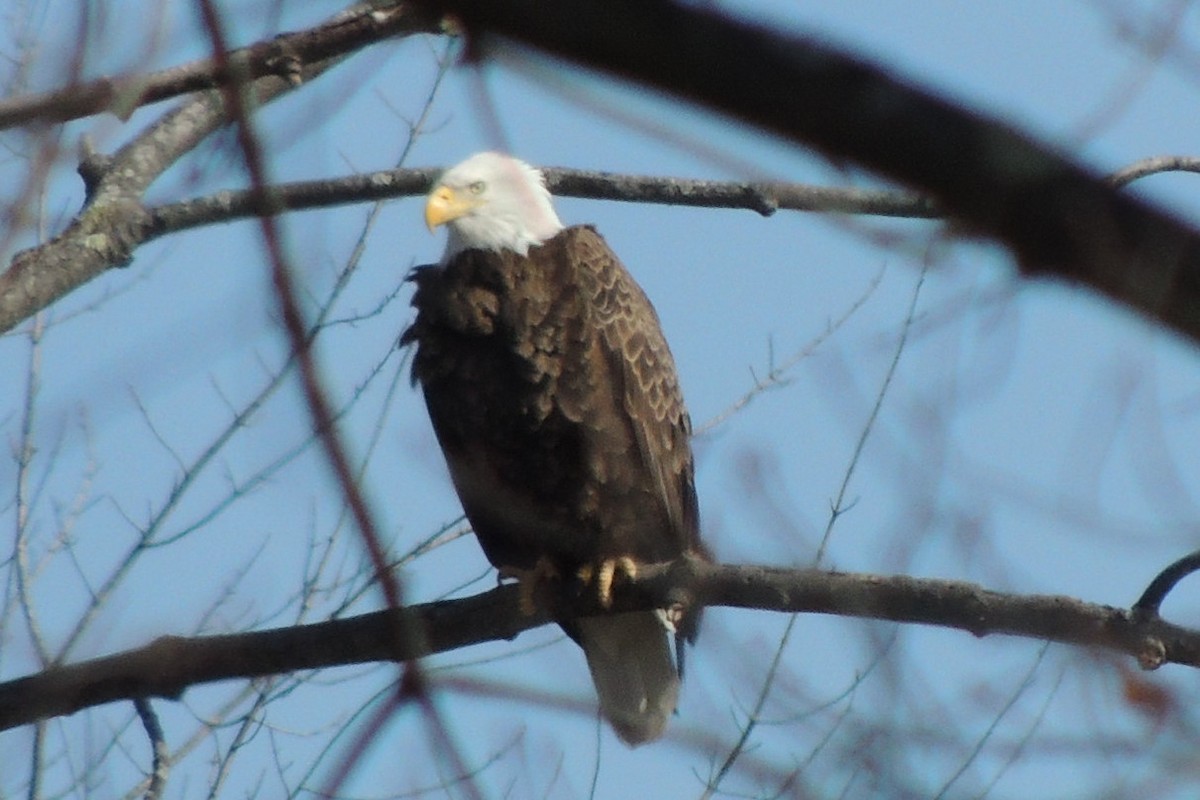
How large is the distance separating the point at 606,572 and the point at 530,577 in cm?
23

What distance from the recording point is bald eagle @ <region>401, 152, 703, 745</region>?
476cm

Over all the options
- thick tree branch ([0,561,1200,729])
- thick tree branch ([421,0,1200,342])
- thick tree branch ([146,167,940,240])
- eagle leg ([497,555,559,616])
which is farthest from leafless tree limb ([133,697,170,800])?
thick tree branch ([421,0,1200,342])

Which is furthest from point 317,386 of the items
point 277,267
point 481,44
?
point 481,44

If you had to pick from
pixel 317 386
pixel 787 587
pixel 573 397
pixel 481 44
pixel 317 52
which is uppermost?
pixel 573 397

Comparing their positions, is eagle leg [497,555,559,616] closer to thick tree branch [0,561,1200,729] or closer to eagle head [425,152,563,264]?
thick tree branch [0,561,1200,729]

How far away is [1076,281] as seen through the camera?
A: 1080 millimetres

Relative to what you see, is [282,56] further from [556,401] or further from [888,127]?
[888,127]

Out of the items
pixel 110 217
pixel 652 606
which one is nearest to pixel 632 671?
pixel 652 606

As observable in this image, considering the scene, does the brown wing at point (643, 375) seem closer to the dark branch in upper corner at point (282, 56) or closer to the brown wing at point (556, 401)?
the brown wing at point (556, 401)

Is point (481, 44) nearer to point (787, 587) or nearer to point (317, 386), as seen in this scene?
point (317, 386)

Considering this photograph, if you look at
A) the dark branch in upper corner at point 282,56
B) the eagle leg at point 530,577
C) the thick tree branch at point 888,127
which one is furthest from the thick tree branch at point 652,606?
the thick tree branch at point 888,127

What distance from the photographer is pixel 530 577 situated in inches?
185

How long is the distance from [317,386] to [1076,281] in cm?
53

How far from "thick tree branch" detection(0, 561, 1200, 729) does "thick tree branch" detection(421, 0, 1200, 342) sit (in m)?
1.97
